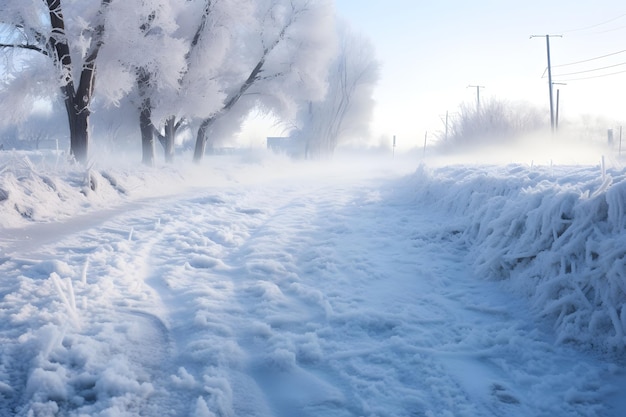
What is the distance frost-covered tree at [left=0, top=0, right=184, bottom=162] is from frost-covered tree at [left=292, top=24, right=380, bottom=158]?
69.7 feet

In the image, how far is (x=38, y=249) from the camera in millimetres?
3980

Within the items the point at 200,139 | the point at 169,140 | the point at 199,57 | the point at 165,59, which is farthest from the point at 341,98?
the point at 165,59

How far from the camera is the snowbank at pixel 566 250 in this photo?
2.61 meters

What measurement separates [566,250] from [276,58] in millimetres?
18036

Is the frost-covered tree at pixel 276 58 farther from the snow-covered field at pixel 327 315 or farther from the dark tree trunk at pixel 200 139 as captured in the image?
the snow-covered field at pixel 327 315

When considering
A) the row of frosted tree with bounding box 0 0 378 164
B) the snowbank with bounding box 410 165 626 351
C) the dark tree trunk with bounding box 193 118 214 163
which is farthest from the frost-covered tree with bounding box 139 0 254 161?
the snowbank with bounding box 410 165 626 351

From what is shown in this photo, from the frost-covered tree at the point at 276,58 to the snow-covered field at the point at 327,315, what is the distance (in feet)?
45.8

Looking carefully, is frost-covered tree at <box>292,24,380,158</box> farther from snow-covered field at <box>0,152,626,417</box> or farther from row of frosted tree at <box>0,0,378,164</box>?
snow-covered field at <box>0,152,626,417</box>

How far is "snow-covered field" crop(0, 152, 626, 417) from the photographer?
2029 mm

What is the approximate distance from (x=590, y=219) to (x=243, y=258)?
3.06 meters

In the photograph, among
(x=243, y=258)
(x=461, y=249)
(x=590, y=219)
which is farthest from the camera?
(x=461, y=249)

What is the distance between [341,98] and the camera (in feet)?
112

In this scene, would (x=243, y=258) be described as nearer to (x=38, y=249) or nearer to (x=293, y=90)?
(x=38, y=249)

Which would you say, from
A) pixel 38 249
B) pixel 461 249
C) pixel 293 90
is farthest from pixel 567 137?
pixel 38 249
